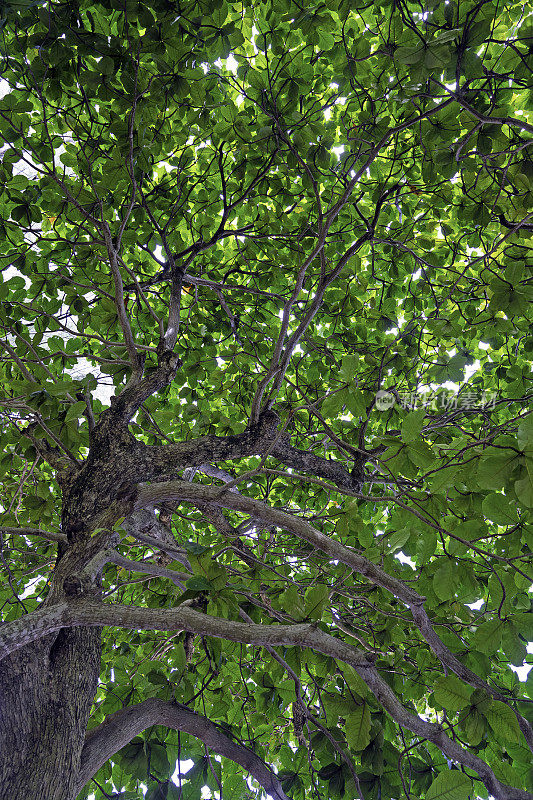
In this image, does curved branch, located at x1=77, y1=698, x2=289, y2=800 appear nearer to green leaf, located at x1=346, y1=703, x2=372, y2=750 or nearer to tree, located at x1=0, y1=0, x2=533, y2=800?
tree, located at x1=0, y1=0, x2=533, y2=800

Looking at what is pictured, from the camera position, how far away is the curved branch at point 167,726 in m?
1.94

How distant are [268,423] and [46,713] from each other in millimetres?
1638

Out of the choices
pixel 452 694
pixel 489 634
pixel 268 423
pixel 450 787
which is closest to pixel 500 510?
pixel 489 634

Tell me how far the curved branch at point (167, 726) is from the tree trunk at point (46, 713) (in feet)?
0.34

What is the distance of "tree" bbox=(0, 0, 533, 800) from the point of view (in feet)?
5.95

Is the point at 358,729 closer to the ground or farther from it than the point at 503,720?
closer to the ground

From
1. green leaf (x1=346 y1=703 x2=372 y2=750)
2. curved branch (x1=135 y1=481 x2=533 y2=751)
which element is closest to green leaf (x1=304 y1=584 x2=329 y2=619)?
curved branch (x1=135 y1=481 x2=533 y2=751)

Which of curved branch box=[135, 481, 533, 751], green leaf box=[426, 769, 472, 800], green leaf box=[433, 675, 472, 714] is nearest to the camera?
green leaf box=[426, 769, 472, 800]

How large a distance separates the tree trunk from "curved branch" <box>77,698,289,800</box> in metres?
0.10

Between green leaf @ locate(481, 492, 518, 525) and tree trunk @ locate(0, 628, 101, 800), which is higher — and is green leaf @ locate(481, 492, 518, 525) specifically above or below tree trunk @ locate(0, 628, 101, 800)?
above

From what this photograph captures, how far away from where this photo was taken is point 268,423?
2719 mm

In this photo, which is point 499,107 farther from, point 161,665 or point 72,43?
point 161,665

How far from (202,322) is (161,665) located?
2599 millimetres

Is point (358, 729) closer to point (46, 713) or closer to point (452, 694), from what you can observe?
point (452, 694)
